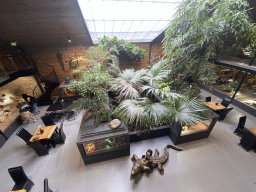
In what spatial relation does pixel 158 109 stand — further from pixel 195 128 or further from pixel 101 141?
pixel 195 128

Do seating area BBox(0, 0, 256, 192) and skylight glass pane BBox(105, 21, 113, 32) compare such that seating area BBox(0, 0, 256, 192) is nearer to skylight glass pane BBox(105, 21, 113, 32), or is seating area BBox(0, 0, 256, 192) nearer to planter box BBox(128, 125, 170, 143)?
planter box BBox(128, 125, 170, 143)

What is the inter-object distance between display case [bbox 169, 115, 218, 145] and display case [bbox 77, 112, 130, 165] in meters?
1.51

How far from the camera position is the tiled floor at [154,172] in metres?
2.46

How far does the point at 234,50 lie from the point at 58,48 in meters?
7.54

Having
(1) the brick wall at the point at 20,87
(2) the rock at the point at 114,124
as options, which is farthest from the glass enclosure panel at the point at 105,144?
(1) the brick wall at the point at 20,87

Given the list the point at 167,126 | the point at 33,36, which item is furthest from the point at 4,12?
the point at 167,126

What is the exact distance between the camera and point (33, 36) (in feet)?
15.5

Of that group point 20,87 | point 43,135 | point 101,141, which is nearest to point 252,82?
point 101,141

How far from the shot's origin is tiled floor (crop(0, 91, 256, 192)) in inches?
97.0

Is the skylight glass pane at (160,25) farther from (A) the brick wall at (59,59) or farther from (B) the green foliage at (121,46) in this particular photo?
(A) the brick wall at (59,59)

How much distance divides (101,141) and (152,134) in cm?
168

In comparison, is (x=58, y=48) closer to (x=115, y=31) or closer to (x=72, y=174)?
(x=115, y=31)

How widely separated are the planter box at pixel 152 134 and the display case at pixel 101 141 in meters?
0.47

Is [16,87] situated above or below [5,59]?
below
